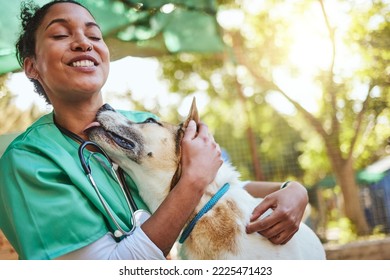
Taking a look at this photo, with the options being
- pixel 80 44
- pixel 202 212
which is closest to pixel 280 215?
pixel 202 212

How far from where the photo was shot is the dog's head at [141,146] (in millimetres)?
Result: 1959

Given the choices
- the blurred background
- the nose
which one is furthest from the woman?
the blurred background

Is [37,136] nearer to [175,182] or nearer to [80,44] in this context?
[80,44]

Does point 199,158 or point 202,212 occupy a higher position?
point 199,158

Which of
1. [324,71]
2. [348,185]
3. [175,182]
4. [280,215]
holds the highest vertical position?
[324,71]

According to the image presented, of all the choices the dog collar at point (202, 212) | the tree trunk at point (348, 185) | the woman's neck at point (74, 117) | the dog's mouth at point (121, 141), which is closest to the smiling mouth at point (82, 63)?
the woman's neck at point (74, 117)

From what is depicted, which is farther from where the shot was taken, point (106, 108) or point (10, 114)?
point (10, 114)

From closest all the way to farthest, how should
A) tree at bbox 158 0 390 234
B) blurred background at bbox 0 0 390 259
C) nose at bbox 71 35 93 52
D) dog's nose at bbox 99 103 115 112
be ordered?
nose at bbox 71 35 93 52, dog's nose at bbox 99 103 115 112, blurred background at bbox 0 0 390 259, tree at bbox 158 0 390 234

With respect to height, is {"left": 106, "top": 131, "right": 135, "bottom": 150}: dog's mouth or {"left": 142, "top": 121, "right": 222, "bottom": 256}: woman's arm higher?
{"left": 106, "top": 131, "right": 135, "bottom": 150}: dog's mouth

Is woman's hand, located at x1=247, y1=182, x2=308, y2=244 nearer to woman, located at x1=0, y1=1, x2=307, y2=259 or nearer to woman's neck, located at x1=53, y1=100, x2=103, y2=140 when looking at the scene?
woman, located at x1=0, y1=1, x2=307, y2=259

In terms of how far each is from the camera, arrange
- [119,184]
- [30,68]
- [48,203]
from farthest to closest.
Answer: [30,68], [119,184], [48,203]

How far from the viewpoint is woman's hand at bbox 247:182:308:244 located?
6.06 ft

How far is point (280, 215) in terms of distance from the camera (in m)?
1.83

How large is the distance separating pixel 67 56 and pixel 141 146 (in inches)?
18.6
